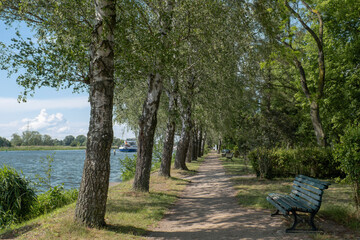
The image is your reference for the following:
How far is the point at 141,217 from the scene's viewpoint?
24.0ft

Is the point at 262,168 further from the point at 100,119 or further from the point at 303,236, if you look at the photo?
the point at 100,119

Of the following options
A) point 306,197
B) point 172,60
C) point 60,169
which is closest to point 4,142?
point 60,169

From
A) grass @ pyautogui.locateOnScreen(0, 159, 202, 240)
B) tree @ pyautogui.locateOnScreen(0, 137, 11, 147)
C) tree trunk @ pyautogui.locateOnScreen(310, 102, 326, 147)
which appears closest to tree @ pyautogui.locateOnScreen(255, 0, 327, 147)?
tree trunk @ pyautogui.locateOnScreen(310, 102, 326, 147)

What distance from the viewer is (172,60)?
30.5 feet

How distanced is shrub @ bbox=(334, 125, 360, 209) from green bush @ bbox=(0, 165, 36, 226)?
8848mm

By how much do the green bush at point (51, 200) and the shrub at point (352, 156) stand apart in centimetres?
832

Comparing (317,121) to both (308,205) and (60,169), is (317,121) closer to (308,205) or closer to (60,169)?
(308,205)

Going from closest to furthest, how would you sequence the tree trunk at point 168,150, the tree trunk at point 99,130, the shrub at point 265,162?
the tree trunk at point 99,130 → the shrub at point 265,162 → the tree trunk at point 168,150

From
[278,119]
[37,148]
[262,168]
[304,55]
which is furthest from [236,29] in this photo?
[37,148]

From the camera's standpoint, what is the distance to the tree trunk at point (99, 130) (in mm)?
Result: 6129

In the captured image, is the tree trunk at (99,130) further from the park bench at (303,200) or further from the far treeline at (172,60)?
the park bench at (303,200)

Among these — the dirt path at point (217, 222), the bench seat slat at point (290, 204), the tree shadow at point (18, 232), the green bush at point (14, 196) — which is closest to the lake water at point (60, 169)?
the green bush at point (14, 196)

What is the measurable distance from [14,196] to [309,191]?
840 centimetres

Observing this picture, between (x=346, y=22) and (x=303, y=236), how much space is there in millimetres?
16558
